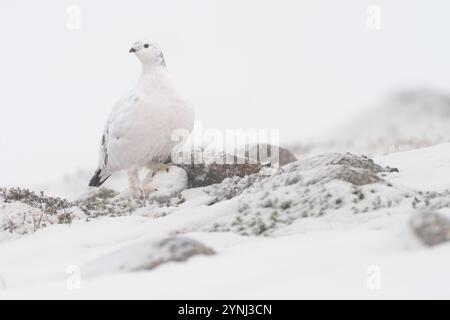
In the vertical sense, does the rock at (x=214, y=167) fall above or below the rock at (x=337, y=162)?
above

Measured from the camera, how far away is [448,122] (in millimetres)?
22500

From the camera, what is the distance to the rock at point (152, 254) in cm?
520

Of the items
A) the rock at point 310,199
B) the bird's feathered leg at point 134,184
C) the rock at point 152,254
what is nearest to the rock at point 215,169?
the bird's feathered leg at point 134,184

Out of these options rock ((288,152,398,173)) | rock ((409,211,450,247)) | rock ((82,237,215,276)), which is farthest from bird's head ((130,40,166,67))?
rock ((409,211,450,247))

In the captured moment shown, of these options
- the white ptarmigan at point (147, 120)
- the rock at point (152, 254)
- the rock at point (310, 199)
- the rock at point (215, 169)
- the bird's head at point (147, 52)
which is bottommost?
the rock at point (152, 254)

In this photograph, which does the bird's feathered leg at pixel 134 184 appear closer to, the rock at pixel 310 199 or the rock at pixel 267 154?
the rock at pixel 267 154

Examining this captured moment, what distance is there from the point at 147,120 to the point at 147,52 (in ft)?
2.88

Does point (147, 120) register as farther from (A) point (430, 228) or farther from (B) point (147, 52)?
(A) point (430, 228)

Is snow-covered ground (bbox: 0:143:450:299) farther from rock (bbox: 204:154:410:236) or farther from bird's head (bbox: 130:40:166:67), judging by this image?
bird's head (bbox: 130:40:166:67)

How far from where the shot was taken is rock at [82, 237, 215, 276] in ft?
17.1

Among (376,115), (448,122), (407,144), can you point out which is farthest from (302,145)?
(376,115)

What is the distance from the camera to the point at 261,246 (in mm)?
5711

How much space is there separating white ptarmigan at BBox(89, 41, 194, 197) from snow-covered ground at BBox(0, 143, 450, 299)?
3.56 ft
